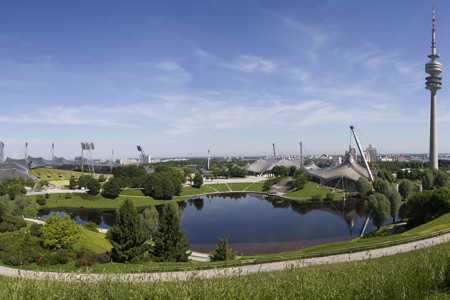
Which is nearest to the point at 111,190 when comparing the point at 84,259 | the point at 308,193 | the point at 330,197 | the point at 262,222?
the point at 262,222

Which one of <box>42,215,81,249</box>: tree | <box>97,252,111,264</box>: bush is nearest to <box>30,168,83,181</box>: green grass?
<box>42,215,81,249</box>: tree

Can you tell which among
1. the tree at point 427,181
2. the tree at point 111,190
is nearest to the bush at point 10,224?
the tree at point 111,190

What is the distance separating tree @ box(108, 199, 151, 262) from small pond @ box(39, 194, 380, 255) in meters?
13.3

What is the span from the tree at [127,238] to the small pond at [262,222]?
1332cm

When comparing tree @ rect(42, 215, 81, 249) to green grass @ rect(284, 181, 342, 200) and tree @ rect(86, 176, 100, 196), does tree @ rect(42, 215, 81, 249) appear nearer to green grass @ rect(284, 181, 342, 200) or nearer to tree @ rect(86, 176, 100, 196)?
tree @ rect(86, 176, 100, 196)

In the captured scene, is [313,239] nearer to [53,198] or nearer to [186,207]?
[186,207]

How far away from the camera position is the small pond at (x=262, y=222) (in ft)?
143

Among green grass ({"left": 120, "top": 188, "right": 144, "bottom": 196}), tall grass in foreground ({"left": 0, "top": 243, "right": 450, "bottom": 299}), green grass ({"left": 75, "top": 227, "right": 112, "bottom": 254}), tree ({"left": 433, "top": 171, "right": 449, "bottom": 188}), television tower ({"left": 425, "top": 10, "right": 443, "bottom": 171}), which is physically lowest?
green grass ({"left": 120, "top": 188, "right": 144, "bottom": 196})

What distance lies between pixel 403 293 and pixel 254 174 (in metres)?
160

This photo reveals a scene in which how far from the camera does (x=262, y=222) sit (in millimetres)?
56562

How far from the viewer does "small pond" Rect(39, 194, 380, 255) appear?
4350cm

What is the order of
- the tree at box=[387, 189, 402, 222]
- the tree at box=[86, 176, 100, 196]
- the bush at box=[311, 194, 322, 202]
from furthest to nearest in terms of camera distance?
the tree at box=[86, 176, 100, 196] → the bush at box=[311, 194, 322, 202] → the tree at box=[387, 189, 402, 222]

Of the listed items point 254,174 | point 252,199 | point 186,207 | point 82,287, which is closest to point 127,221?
point 82,287

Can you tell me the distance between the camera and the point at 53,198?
8194cm
